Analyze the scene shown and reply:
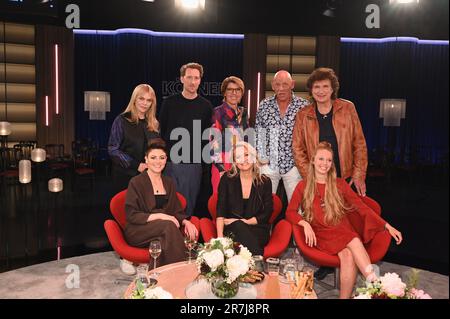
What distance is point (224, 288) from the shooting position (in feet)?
7.67

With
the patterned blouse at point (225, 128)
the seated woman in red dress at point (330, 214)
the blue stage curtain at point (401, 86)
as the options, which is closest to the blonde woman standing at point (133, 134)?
the patterned blouse at point (225, 128)

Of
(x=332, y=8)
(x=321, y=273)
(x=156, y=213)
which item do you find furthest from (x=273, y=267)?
(x=332, y=8)

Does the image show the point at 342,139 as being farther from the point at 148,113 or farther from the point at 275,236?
the point at 148,113

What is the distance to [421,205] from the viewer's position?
7625mm

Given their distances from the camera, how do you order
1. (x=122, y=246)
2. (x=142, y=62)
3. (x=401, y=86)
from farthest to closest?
(x=142, y=62)
(x=401, y=86)
(x=122, y=246)

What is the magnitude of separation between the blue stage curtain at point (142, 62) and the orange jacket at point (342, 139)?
7.51 metres

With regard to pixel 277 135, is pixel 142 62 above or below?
above

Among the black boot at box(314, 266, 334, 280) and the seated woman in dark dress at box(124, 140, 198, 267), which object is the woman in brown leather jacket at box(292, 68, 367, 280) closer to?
the black boot at box(314, 266, 334, 280)

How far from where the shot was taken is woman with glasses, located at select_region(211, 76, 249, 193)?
161 inches

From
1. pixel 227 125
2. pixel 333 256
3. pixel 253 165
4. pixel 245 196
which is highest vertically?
pixel 227 125

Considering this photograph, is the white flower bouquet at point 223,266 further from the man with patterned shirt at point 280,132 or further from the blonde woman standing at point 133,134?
the man with patterned shirt at point 280,132

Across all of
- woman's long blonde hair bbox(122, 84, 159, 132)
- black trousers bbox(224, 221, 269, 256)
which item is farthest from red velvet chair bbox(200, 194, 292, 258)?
woman's long blonde hair bbox(122, 84, 159, 132)

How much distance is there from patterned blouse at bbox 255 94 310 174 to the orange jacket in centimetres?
17

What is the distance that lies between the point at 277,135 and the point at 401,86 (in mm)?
8003
